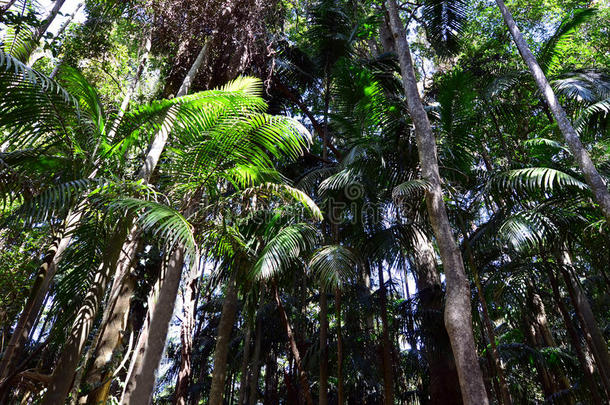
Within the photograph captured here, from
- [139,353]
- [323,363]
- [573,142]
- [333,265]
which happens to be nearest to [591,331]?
[573,142]

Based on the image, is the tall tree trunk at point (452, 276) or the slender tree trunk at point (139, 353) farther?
the slender tree trunk at point (139, 353)

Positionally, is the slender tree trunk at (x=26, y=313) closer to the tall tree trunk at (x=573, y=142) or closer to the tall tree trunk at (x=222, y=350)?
the tall tree trunk at (x=222, y=350)

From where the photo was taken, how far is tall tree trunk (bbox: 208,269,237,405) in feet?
19.5

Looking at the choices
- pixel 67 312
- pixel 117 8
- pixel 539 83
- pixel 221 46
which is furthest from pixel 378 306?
pixel 117 8

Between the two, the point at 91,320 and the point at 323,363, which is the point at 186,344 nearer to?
the point at 91,320

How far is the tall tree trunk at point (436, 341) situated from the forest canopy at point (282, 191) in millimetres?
42

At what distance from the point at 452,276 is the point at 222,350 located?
404 cm

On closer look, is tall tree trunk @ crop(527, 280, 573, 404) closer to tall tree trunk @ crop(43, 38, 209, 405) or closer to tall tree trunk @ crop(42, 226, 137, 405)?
tall tree trunk @ crop(43, 38, 209, 405)

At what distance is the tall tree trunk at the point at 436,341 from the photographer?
247 inches

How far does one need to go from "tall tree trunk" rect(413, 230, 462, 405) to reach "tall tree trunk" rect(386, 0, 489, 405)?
1.79m

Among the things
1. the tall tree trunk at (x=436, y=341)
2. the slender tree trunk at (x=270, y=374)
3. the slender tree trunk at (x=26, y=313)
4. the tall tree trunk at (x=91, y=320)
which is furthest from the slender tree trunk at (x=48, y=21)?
the slender tree trunk at (x=270, y=374)

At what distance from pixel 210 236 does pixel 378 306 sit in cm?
419

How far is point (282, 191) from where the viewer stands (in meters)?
4.65

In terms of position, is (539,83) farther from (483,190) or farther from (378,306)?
(378,306)
